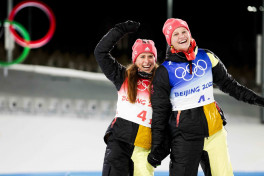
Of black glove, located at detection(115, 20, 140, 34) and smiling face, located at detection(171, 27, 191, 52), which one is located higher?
black glove, located at detection(115, 20, 140, 34)

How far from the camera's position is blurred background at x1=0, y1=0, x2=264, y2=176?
5613mm

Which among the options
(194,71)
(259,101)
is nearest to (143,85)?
(194,71)

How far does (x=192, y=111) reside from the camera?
112 inches

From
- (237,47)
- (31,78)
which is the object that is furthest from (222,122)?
(237,47)

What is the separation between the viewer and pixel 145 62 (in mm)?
3145

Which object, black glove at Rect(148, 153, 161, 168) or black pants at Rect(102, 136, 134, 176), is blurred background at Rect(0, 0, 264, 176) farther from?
black glove at Rect(148, 153, 161, 168)

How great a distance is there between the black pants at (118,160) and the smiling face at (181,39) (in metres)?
0.87

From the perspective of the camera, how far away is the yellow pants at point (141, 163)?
2984 millimetres

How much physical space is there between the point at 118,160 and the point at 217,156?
76cm

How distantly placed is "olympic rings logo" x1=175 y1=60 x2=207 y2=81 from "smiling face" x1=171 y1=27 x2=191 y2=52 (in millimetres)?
145

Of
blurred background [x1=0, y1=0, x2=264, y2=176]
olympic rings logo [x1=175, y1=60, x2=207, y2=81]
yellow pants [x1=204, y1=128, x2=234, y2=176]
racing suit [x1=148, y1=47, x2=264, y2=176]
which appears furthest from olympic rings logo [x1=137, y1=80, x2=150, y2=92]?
blurred background [x1=0, y1=0, x2=264, y2=176]

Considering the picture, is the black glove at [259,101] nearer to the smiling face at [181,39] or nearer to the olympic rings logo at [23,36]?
the smiling face at [181,39]

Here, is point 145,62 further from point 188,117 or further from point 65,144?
point 65,144

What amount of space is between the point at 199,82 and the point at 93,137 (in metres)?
4.33
